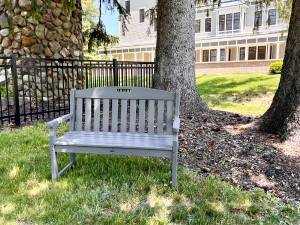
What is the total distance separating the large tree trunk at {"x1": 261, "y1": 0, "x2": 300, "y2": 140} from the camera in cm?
545

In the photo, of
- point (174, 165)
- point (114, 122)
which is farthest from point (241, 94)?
point (174, 165)

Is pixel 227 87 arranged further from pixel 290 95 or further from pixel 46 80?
pixel 290 95

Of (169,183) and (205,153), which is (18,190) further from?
(205,153)

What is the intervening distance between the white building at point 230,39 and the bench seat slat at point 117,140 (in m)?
21.9

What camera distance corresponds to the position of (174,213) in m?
3.51

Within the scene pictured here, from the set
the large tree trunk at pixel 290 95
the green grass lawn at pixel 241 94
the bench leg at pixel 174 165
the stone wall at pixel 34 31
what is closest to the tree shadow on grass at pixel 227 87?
the green grass lawn at pixel 241 94

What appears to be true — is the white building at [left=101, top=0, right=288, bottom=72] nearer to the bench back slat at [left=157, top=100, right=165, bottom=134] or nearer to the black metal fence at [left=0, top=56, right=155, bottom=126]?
the black metal fence at [left=0, top=56, right=155, bottom=126]

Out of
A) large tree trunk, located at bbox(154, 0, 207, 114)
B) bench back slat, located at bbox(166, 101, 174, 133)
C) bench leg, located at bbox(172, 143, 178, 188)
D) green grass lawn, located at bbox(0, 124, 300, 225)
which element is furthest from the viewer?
large tree trunk, located at bbox(154, 0, 207, 114)

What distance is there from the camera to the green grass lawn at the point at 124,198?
342 centimetres

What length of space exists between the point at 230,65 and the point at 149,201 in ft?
80.4

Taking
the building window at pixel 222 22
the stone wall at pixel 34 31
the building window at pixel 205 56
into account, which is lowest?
the building window at pixel 205 56

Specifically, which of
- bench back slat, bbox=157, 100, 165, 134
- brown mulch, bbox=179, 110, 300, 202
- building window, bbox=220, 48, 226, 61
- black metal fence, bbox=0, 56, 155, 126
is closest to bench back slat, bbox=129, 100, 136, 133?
bench back slat, bbox=157, 100, 165, 134

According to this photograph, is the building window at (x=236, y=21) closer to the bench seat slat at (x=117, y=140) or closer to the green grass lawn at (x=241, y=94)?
the green grass lawn at (x=241, y=94)

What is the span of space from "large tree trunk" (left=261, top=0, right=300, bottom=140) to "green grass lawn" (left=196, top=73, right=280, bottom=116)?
154 inches
